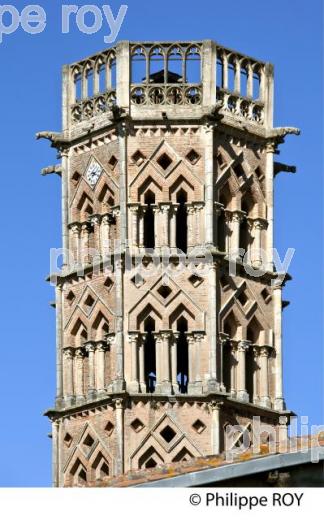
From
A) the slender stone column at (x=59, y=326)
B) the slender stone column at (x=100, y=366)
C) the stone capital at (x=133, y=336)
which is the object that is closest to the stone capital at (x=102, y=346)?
the slender stone column at (x=100, y=366)

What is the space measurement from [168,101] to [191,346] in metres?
5.50

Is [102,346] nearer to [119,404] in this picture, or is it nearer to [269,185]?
[119,404]

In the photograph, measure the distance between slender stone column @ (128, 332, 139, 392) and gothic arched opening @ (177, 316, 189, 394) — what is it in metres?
0.97

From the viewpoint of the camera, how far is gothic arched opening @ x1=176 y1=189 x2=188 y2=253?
200 feet

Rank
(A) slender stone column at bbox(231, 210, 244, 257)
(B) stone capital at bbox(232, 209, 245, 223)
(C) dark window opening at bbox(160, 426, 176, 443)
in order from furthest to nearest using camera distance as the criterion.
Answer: (B) stone capital at bbox(232, 209, 245, 223) → (A) slender stone column at bbox(231, 210, 244, 257) → (C) dark window opening at bbox(160, 426, 176, 443)

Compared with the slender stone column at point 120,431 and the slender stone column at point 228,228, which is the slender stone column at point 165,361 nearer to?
the slender stone column at point 120,431

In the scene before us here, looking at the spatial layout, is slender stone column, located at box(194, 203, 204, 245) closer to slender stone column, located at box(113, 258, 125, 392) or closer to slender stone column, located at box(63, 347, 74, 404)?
slender stone column, located at box(113, 258, 125, 392)

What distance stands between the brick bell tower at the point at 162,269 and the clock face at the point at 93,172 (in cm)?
4

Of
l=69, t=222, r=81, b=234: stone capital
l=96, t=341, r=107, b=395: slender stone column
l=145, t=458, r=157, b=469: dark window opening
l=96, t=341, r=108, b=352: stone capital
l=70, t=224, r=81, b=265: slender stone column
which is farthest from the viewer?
l=69, t=222, r=81, b=234: stone capital

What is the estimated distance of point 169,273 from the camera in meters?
60.1

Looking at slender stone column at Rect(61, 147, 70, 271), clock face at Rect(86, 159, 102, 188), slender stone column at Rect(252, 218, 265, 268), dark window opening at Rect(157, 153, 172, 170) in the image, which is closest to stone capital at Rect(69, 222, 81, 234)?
slender stone column at Rect(61, 147, 70, 271)
